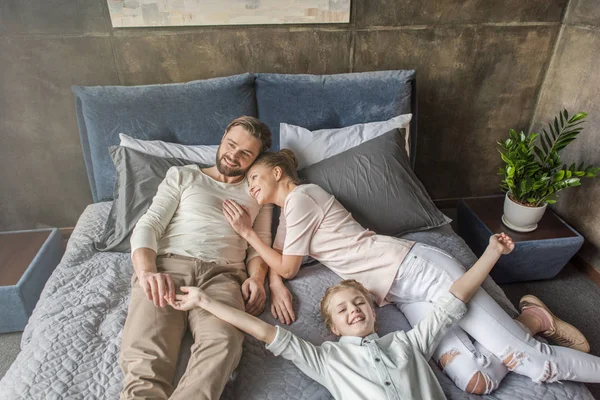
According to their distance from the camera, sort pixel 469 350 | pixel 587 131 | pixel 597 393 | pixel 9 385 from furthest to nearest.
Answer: pixel 587 131
pixel 597 393
pixel 469 350
pixel 9 385

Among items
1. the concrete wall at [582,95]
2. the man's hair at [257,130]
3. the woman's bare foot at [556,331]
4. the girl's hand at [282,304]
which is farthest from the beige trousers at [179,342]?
the concrete wall at [582,95]

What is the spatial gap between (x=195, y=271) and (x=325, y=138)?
88 centimetres

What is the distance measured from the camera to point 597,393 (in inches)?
64.7

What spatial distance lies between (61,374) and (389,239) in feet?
3.81

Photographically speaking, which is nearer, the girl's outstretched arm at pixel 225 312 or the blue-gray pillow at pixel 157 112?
the girl's outstretched arm at pixel 225 312

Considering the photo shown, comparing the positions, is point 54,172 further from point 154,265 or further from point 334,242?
point 334,242

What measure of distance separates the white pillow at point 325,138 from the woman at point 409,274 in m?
0.21

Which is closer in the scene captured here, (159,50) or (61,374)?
(61,374)

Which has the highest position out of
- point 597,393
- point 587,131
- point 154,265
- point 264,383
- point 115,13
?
point 115,13

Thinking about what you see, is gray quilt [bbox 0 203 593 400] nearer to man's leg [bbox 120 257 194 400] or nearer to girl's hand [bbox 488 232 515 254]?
man's leg [bbox 120 257 194 400]

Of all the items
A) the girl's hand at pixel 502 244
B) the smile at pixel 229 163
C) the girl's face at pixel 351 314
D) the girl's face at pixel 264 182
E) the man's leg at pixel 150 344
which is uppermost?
the smile at pixel 229 163

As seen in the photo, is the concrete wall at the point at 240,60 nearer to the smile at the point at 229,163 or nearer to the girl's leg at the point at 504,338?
the smile at the point at 229,163

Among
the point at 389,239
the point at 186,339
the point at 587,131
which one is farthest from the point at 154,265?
the point at 587,131

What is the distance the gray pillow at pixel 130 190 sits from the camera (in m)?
1.72
